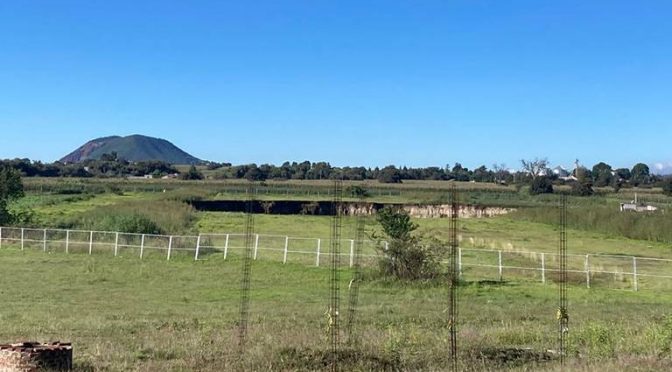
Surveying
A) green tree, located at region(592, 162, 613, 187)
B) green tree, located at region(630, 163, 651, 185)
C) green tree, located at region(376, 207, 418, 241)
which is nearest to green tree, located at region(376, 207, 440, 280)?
green tree, located at region(376, 207, 418, 241)

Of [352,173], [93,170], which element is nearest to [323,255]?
[352,173]

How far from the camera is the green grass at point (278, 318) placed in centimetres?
946

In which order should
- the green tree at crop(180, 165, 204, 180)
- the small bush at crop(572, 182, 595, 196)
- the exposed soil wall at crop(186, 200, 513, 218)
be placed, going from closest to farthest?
the small bush at crop(572, 182, 595, 196) → the exposed soil wall at crop(186, 200, 513, 218) → the green tree at crop(180, 165, 204, 180)

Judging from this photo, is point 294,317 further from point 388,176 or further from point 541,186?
point 541,186

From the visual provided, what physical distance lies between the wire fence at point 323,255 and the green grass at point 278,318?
8.64 ft

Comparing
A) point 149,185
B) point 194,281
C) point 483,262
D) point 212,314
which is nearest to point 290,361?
point 212,314

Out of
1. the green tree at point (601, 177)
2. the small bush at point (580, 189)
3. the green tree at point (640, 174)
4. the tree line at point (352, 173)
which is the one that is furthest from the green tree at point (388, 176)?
the green tree at point (640, 174)

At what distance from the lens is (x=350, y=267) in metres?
29.5

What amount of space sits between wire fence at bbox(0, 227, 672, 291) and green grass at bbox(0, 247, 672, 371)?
263 cm

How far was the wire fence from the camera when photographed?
2927 centimetres

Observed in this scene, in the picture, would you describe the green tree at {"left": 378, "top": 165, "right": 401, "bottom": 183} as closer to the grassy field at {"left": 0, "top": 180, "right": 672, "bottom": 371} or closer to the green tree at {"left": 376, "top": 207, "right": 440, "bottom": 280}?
the grassy field at {"left": 0, "top": 180, "right": 672, "bottom": 371}

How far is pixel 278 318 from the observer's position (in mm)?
15398

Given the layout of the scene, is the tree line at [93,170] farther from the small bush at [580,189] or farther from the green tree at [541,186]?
the small bush at [580,189]

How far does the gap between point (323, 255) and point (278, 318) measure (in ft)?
62.1
